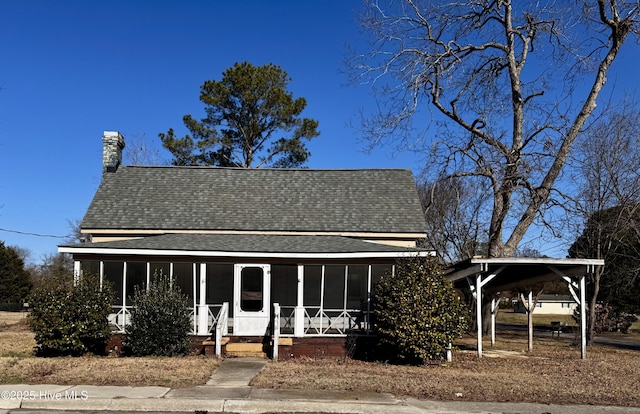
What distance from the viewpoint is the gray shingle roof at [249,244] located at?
51.5ft

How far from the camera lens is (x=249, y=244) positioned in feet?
54.9

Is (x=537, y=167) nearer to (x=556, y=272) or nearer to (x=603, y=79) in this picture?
(x=603, y=79)

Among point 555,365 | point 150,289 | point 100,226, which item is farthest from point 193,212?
point 555,365

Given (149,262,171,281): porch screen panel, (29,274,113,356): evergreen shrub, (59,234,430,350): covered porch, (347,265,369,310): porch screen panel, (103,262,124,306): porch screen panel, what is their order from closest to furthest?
(29,274,113,356): evergreen shrub, (59,234,430,350): covered porch, (149,262,171,281): porch screen panel, (103,262,124,306): porch screen panel, (347,265,369,310): porch screen panel

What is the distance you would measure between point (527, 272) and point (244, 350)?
28.5 ft

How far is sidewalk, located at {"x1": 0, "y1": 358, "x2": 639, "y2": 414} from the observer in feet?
29.4

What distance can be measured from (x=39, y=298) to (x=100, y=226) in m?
4.71

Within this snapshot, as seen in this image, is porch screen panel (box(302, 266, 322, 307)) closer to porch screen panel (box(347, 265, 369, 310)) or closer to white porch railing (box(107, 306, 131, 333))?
porch screen panel (box(347, 265, 369, 310))

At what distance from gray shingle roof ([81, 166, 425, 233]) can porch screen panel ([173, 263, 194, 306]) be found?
1.34m

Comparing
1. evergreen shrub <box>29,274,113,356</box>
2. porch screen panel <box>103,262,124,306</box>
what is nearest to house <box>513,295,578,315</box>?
porch screen panel <box>103,262,124,306</box>

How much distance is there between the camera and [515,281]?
18828mm

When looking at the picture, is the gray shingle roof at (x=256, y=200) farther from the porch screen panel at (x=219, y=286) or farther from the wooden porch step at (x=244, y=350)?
the wooden porch step at (x=244, y=350)

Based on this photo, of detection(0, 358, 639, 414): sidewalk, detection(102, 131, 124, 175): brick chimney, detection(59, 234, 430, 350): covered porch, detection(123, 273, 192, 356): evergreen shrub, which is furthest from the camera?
detection(102, 131, 124, 175): brick chimney

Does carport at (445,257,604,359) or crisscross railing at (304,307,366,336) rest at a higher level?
carport at (445,257,604,359)
